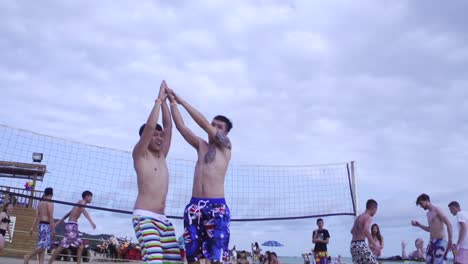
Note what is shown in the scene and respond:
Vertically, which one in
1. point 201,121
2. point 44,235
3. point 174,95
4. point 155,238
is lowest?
point 155,238

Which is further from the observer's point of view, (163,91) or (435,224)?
(435,224)

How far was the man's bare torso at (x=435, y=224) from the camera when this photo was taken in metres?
7.07

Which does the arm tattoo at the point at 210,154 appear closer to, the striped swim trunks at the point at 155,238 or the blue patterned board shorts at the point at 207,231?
the blue patterned board shorts at the point at 207,231

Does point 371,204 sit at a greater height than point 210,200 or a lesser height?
greater

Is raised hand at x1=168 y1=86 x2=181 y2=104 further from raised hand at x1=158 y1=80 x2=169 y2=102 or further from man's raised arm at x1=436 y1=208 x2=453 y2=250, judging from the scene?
man's raised arm at x1=436 y1=208 x2=453 y2=250

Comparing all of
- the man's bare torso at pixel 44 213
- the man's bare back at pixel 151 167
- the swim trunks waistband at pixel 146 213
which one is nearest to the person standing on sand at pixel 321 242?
the man's bare torso at pixel 44 213

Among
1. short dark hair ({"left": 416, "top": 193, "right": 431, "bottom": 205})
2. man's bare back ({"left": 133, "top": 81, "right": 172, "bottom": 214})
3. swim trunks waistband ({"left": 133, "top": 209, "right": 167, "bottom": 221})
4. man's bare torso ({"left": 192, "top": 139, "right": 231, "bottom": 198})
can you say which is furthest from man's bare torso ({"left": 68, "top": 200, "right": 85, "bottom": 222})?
short dark hair ({"left": 416, "top": 193, "right": 431, "bottom": 205})

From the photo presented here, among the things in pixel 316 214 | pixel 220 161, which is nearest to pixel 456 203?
pixel 316 214

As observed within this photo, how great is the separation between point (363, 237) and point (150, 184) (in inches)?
160

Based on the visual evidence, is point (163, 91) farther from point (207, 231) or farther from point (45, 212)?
point (45, 212)

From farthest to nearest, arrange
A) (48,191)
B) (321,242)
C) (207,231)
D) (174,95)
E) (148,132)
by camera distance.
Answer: (321,242) < (48,191) < (174,95) < (148,132) < (207,231)

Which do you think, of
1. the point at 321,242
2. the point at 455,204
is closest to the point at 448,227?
the point at 455,204

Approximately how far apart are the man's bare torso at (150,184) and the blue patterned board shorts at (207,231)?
1.08ft

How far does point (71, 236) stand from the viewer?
7824mm
